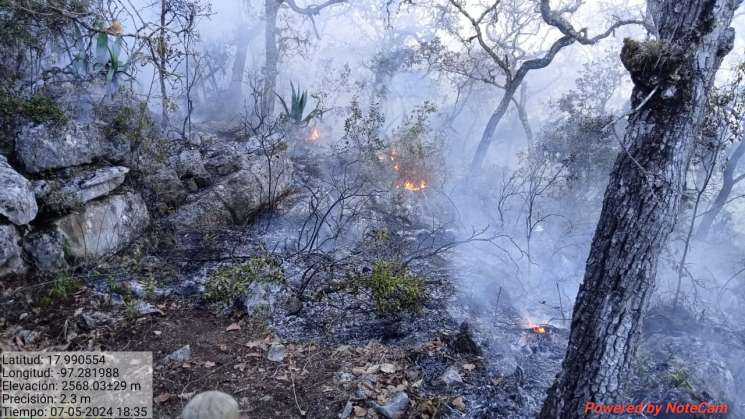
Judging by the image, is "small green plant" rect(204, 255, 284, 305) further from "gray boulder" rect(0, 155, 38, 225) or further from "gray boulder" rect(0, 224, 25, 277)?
"gray boulder" rect(0, 155, 38, 225)

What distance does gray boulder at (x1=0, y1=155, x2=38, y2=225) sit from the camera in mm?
3523

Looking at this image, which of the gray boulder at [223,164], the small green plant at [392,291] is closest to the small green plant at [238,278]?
the small green plant at [392,291]

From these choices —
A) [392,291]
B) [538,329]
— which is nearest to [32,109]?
[392,291]

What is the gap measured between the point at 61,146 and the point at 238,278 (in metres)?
2.35

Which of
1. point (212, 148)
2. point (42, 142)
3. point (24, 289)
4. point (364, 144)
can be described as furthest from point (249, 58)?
point (24, 289)

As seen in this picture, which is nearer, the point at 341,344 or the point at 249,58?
the point at 341,344

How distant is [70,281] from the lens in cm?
369

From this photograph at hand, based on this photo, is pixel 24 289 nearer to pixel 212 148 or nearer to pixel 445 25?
pixel 212 148

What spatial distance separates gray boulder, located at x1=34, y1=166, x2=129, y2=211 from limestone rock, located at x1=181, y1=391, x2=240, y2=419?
293 cm

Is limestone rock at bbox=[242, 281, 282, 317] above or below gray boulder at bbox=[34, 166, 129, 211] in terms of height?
below

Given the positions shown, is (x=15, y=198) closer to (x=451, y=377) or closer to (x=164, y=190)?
(x=164, y=190)

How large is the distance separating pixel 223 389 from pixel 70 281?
1.87 meters

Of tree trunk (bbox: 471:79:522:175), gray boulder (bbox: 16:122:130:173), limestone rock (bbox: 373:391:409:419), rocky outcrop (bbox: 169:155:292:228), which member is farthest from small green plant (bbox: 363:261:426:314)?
tree trunk (bbox: 471:79:522:175)

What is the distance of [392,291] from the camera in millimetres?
4105
